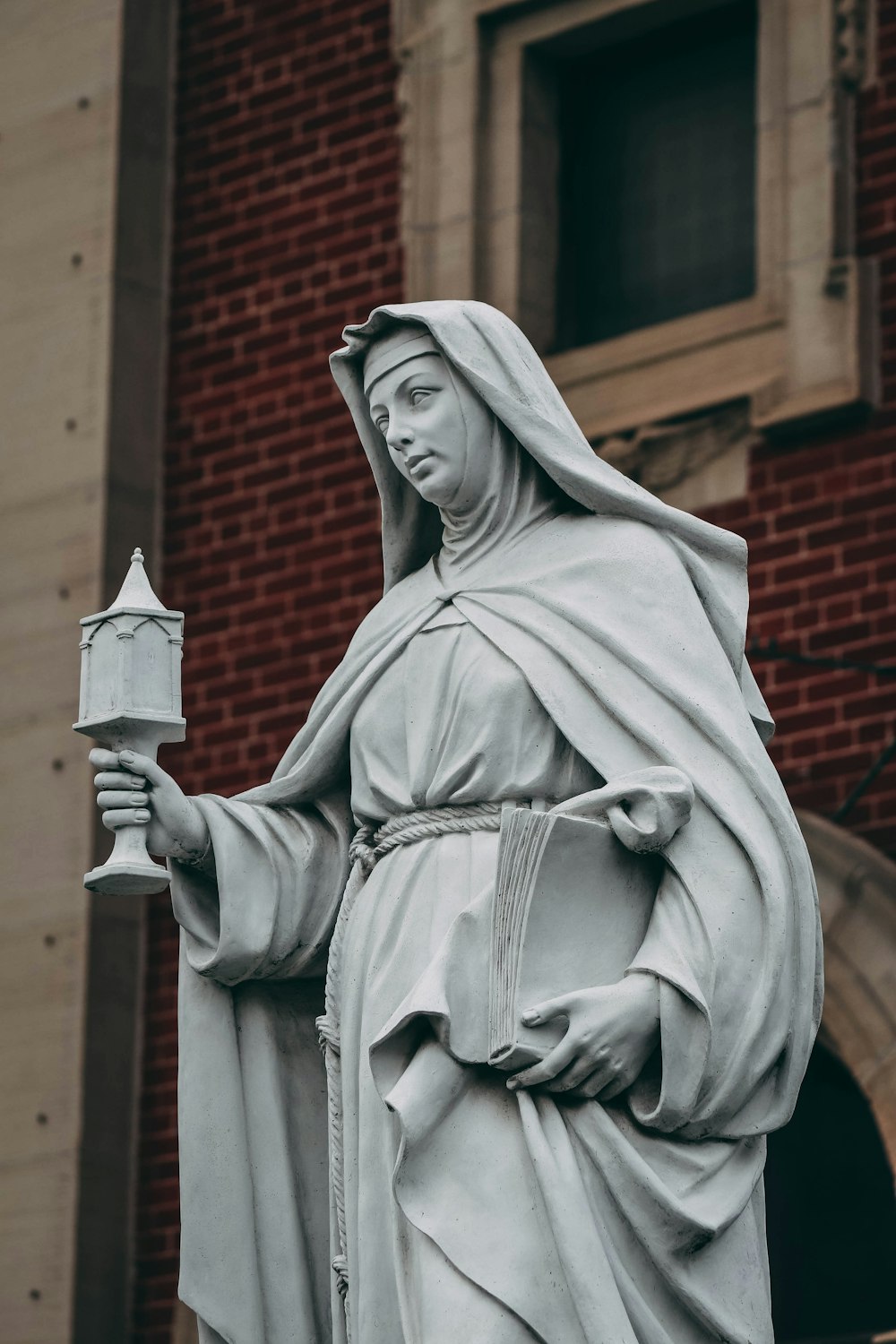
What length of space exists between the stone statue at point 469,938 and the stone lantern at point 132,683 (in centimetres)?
5

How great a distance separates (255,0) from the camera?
12742 mm

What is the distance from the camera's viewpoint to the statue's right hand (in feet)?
18.2

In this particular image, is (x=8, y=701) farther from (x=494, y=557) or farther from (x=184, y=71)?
(x=494, y=557)

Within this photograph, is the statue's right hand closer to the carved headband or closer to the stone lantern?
A: the stone lantern

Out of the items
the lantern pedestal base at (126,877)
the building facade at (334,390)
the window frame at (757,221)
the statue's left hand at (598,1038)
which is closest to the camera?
the statue's left hand at (598,1038)

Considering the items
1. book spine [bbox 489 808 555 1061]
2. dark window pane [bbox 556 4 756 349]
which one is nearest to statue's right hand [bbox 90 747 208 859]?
book spine [bbox 489 808 555 1061]

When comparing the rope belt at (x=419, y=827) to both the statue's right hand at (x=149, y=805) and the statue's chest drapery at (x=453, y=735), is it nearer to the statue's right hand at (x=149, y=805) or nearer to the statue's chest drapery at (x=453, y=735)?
the statue's chest drapery at (x=453, y=735)

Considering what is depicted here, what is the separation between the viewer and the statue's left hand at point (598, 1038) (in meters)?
5.20

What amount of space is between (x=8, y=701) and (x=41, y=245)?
183 cm

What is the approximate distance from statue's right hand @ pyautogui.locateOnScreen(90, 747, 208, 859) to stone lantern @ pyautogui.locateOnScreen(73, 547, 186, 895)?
0.9 inches

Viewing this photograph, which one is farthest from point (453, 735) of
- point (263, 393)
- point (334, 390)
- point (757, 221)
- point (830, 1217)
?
point (263, 393)

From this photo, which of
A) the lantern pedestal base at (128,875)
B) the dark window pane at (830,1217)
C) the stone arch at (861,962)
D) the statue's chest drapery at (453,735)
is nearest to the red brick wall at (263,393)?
the stone arch at (861,962)

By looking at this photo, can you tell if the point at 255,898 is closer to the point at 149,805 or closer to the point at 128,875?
the point at 149,805

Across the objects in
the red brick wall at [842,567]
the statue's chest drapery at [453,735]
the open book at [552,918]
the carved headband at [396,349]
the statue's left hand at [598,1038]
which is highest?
the red brick wall at [842,567]
